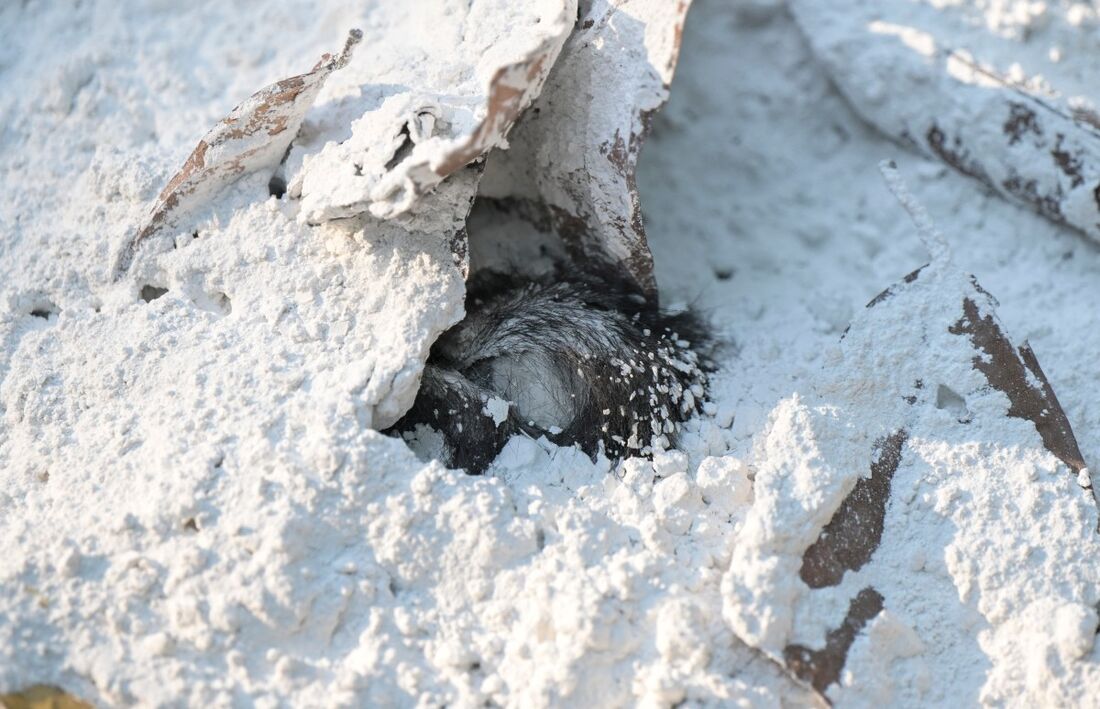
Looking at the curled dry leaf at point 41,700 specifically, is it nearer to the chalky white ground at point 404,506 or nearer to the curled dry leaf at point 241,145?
the chalky white ground at point 404,506

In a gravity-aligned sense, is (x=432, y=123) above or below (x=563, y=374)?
above

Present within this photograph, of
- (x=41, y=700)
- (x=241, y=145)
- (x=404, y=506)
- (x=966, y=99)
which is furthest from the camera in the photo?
(x=966, y=99)

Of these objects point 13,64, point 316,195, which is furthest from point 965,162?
point 13,64

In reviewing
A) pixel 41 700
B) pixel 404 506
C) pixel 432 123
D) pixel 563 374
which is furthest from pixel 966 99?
pixel 41 700

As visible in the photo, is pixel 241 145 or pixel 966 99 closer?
pixel 241 145

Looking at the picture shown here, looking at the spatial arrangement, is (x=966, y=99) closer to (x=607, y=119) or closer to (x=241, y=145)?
(x=607, y=119)

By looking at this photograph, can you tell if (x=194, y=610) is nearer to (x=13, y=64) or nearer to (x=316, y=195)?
(x=316, y=195)

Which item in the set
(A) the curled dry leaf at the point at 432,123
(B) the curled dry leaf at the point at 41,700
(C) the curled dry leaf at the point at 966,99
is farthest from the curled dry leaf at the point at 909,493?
(B) the curled dry leaf at the point at 41,700
